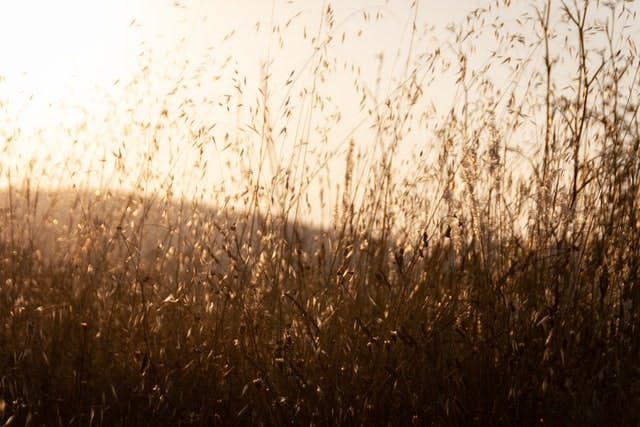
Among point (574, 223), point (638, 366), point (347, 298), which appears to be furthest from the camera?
point (347, 298)

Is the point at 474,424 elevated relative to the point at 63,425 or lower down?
elevated

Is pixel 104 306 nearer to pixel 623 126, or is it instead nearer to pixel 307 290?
pixel 307 290

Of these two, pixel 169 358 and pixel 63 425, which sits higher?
pixel 169 358

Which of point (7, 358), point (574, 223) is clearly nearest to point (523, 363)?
point (574, 223)

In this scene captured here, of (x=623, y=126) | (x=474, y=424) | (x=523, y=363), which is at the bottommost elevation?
(x=474, y=424)

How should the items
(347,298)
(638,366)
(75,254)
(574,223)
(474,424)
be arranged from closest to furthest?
1. (474,424)
2. (638,366)
3. (574,223)
4. (347,298)
5. (75,254)

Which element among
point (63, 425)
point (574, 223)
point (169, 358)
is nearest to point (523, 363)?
point (574, 223)

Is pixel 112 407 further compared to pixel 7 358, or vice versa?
pixel 7 358

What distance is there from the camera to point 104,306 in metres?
2.69

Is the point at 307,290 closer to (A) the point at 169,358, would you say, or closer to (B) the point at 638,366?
(A) the point at 169,358

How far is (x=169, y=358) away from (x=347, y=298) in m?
0.59

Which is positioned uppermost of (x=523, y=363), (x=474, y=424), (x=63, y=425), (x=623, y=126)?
(x=623, y=126)

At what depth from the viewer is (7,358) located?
2453mm

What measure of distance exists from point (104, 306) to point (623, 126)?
1.81m
